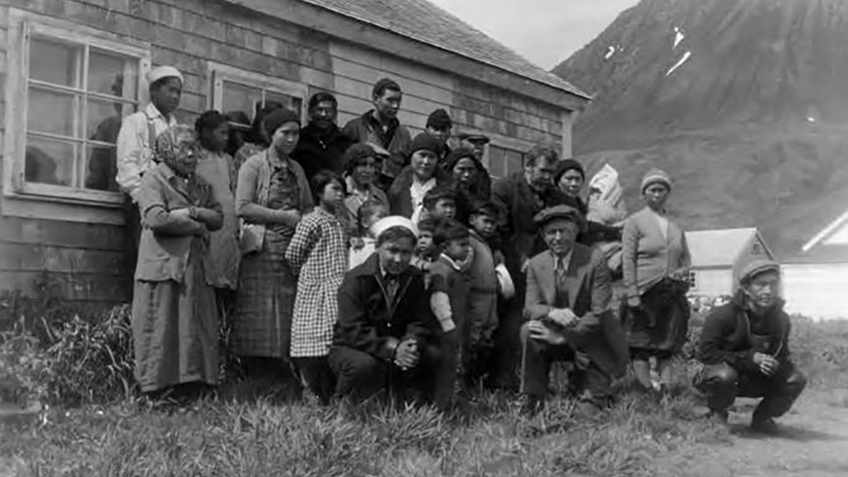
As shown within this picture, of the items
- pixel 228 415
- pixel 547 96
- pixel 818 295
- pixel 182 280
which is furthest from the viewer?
pixel 818 295

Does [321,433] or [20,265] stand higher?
[20,265]

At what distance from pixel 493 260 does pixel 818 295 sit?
3764 cm

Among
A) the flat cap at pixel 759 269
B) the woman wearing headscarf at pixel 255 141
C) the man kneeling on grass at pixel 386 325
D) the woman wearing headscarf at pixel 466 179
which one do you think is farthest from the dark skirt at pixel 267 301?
the flat cap at pixel 759 269

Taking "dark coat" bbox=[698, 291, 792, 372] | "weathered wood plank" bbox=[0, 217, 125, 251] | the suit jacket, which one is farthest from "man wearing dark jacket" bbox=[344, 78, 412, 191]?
"dark coat" bbox=[698, 291, 792, 372]

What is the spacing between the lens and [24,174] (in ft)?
23.1

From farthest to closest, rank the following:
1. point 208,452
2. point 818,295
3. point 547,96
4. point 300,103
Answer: point 818,295, point 547,96, point 300,103, point 208,452

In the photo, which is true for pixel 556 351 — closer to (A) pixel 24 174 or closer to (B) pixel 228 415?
(B) pixel 228 415

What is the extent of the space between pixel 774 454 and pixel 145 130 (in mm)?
A: 4378

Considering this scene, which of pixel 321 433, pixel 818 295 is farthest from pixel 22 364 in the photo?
pixel 818 295

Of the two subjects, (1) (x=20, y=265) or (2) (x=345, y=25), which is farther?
(2) (x=345, y=25)

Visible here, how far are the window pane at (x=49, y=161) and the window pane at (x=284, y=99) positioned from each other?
218cm

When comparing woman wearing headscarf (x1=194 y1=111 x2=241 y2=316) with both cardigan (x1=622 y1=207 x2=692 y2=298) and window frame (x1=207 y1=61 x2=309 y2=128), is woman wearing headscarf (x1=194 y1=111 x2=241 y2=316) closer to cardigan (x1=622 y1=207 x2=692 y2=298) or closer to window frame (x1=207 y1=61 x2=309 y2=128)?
window frame (x1=207 y1=61 x2=309 y2=128)

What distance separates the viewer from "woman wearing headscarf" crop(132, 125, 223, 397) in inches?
230

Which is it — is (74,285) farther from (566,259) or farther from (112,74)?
(566,259)
